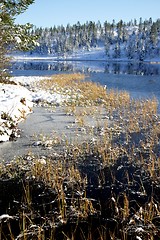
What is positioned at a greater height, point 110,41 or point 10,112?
point 110,41

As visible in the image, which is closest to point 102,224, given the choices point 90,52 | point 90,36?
point 90,52

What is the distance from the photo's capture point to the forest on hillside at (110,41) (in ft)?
417

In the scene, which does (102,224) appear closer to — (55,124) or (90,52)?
(55,124)

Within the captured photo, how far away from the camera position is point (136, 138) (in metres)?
13.0

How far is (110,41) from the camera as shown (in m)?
155

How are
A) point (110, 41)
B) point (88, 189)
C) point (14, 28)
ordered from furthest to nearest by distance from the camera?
point (110, 41), point (14, 28), point (88, 189)

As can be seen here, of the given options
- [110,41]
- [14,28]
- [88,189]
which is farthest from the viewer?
[110,41]

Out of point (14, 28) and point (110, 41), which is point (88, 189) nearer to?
point (14, 28)

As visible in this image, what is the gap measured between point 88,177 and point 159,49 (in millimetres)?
128363

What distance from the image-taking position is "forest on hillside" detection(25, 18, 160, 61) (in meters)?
127

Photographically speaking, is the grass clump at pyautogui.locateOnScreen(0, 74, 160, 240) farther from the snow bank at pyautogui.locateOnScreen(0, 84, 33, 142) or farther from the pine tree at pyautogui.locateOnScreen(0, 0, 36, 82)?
the pine tree at pyautogui.locateOnScreen(0, 0, 36, 82)

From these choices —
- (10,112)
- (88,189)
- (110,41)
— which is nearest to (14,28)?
(10,112)

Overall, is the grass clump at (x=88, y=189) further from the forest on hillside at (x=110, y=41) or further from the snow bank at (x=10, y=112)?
the forest on hillside at (x=110, y=41)

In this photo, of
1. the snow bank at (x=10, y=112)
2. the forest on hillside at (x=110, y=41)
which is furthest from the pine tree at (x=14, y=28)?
the forest on hillside at (x=110, y=41)
